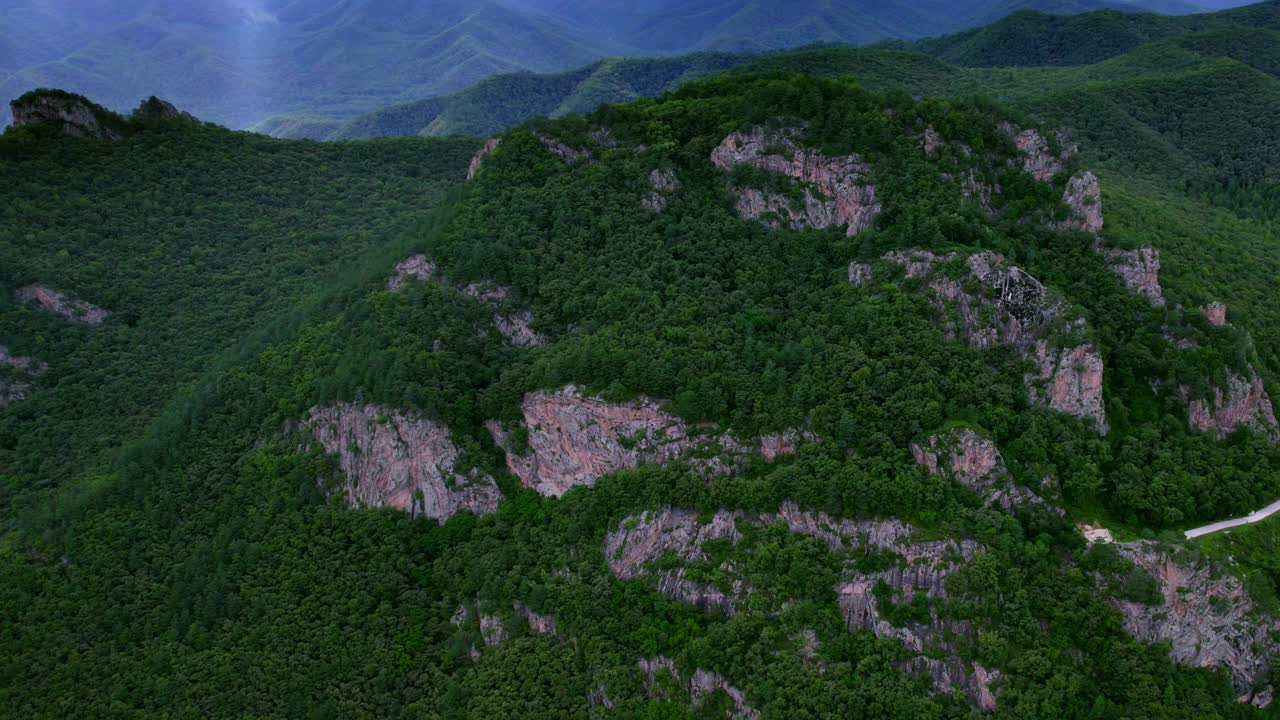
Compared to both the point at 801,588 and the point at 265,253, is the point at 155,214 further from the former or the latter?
the point at 801,588

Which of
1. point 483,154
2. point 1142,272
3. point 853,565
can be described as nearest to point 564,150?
point 483,154

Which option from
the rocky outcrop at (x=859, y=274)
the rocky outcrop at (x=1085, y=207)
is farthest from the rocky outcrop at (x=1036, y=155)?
the rocky outcrop at (x=859, y=274)

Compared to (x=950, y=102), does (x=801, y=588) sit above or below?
below

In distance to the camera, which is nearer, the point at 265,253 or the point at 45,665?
the point at 45,665

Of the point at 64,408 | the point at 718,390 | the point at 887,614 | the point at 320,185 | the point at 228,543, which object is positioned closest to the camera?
the point at 887,614

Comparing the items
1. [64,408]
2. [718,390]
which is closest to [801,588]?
[718,390]

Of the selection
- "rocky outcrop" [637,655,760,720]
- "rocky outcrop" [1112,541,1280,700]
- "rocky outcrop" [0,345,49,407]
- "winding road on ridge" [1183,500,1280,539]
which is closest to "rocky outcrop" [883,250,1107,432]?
"winding road on ridge" [1183,500,1280,539]

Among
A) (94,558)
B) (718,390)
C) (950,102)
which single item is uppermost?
(950,102)
